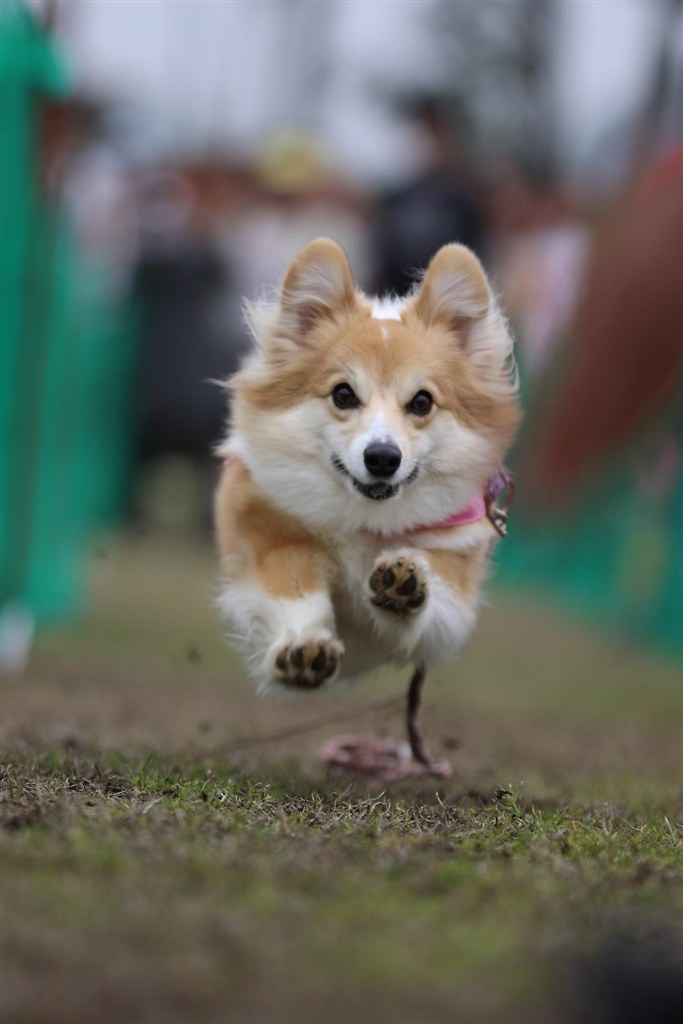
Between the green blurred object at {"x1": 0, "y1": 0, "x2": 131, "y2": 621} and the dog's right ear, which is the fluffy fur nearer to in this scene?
the dog's right ear

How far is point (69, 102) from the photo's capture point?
358 inches

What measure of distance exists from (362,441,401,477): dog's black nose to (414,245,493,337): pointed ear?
0.49 m

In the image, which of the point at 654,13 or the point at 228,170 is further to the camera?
the point at 228,170

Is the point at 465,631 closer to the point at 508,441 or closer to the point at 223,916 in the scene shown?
the point at 508,441

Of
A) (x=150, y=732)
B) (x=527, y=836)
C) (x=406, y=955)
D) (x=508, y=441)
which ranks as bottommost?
(x=150, y=732)

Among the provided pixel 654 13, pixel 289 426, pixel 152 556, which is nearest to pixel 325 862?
pixel 289 426

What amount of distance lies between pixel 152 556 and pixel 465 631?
1044cm

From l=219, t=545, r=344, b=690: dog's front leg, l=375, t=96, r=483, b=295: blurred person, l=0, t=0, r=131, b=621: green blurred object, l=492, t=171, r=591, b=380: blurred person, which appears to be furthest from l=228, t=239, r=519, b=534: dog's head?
l=492, t=171, r=591, b=380: blurred person

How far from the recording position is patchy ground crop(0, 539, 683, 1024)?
246cm

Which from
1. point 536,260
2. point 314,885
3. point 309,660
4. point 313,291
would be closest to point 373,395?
point 313,291

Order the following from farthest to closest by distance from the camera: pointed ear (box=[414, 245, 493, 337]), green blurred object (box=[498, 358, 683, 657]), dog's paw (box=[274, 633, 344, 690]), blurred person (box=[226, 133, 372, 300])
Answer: blurred person (box=[226, 133, 372, 300]) < green blurred object (box=[498, 358, 683, 657]) < pointed ear (box=[414, 245, 493, 337]) < dog's paw (box=[274, 633, 344, 690])

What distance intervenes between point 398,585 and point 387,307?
35.3 inches

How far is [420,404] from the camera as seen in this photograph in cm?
416

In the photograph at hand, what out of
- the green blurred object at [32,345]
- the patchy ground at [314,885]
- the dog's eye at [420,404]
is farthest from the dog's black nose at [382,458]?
the green blurred object at [32,345]
